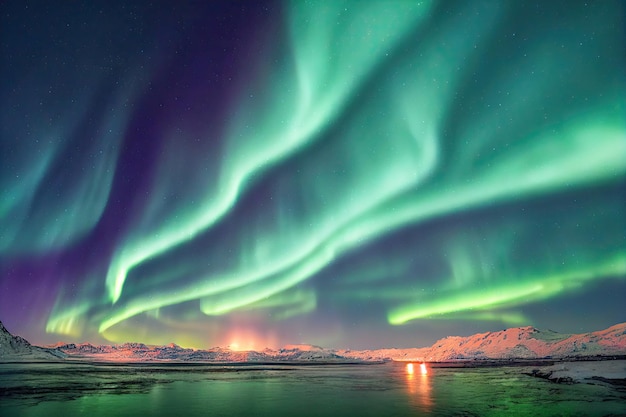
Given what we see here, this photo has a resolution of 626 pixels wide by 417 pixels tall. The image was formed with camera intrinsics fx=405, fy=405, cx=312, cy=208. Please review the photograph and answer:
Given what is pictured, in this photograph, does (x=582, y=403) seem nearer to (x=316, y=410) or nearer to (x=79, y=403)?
(x=316, y=410)

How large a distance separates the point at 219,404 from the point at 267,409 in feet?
17.9

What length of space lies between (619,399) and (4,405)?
1927 inches

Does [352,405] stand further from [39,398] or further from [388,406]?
[39,398]

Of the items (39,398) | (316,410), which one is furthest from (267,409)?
(39,398)

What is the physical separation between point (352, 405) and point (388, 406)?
300cm

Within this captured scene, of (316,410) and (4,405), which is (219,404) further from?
(4,405)

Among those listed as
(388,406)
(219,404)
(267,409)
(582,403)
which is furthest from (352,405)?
(582,403)

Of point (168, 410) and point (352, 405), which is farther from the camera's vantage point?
point (352, 405)

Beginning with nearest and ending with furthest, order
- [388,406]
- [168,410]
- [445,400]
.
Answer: [168,410] → [388,406] → [445,400]

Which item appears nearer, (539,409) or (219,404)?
(539,409)

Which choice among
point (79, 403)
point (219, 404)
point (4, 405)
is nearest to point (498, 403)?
point (219, 404)

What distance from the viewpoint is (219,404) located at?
1323 inches

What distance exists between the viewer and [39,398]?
36.2 metres

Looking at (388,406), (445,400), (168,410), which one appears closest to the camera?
(168,410)
